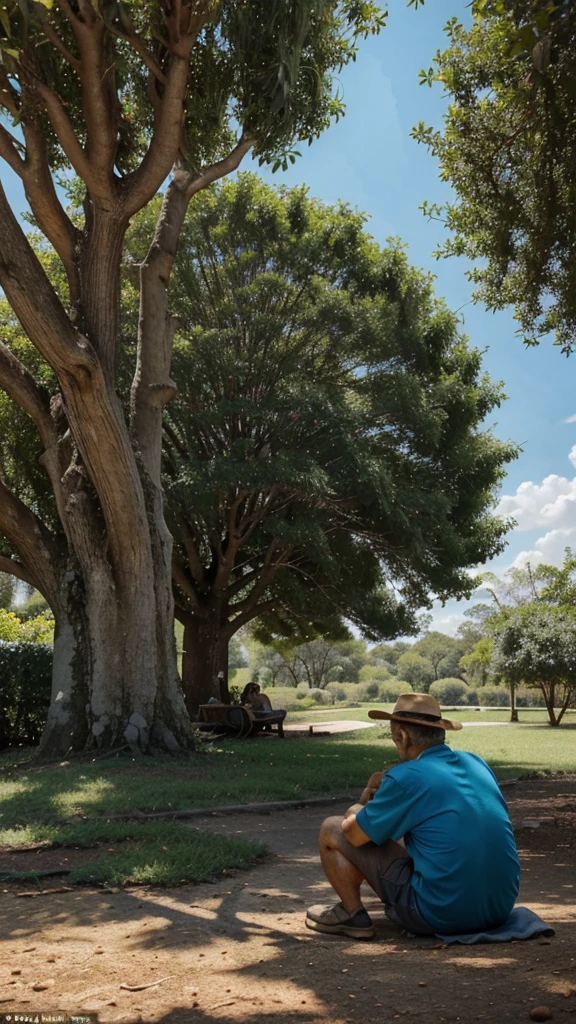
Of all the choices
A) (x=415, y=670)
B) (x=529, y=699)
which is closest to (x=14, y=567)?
(x=529, y=699)

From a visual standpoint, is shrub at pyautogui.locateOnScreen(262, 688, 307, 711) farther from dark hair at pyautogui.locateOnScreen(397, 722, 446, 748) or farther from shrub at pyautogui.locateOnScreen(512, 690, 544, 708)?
dark hair at pyautogui.locateOnScreen(397, 722, 446, 748)

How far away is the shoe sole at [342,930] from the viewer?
13.4 ft

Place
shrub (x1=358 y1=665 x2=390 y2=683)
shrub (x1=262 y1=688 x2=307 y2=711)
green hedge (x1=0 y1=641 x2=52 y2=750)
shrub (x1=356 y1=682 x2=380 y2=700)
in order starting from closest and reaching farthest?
green hedge (x1=0 y1=641 x2=52 y2=750), shrub (x1=262 y1=688 x2=307 y2=711), shrub (x1=356 y1=682 x2=380 y2=700), shrub (x1=358 y1=665 x2=390 y2=683)

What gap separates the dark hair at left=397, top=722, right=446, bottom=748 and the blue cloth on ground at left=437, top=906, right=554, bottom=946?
2.79ft

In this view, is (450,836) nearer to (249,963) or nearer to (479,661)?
(249,963)

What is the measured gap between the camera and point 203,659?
2064 cm

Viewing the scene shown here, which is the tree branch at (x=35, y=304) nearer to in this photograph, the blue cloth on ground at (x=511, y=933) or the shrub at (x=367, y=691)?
the blue cloth on ground at (x=511, y=933)

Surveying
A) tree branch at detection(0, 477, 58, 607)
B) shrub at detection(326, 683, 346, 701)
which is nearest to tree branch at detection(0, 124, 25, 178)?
tree branch at detection(0, 477, 58, 607)

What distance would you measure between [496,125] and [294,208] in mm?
9557

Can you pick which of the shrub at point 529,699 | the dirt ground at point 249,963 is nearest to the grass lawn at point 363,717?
the shrub at point 529,699

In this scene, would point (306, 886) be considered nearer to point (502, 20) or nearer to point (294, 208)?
point (502, 20)

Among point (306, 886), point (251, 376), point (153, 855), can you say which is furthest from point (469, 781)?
point (251, 376)

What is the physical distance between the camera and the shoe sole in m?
4.10

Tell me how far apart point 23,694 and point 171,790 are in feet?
24.9
